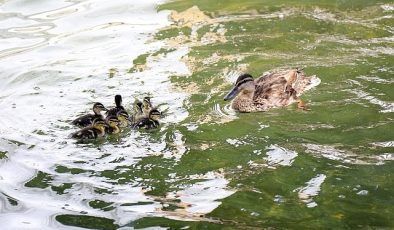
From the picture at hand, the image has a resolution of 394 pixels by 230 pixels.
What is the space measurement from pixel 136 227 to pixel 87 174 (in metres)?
1.13

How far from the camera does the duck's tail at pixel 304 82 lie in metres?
8.27

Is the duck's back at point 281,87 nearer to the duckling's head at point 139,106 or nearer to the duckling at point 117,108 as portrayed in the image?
the duckling's head at point 139,106

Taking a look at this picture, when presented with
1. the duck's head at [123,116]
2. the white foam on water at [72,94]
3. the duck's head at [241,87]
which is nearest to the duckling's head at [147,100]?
the white foam on water at [72,94]

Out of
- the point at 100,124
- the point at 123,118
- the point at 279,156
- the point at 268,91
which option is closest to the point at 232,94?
the point at 268,91

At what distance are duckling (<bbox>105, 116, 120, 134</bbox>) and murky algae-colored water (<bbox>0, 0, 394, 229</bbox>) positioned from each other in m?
0.09

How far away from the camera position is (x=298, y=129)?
7.22 metres

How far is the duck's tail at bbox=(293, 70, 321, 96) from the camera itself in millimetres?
8273

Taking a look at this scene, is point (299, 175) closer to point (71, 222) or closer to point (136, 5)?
point (71, 222)

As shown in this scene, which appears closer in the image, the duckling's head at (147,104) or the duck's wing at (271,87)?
the duckling's head at (147,104)

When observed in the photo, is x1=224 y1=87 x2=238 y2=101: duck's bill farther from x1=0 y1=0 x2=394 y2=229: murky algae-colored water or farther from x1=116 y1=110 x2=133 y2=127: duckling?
x1=116 y1=110 x2=133 y2=127: duckling

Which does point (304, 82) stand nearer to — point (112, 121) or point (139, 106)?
point (139, 106)

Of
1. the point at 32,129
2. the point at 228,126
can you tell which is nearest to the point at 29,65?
the point at 32,129

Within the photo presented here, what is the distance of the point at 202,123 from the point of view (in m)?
7.61

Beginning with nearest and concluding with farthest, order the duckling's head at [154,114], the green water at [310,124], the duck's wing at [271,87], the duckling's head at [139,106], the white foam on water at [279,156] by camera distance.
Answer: the green water at [310,124], the white foam on water at [279,156], the duckling's head at [154,114], the duckling's head at [139,106], the duck's wing at [271,87]
